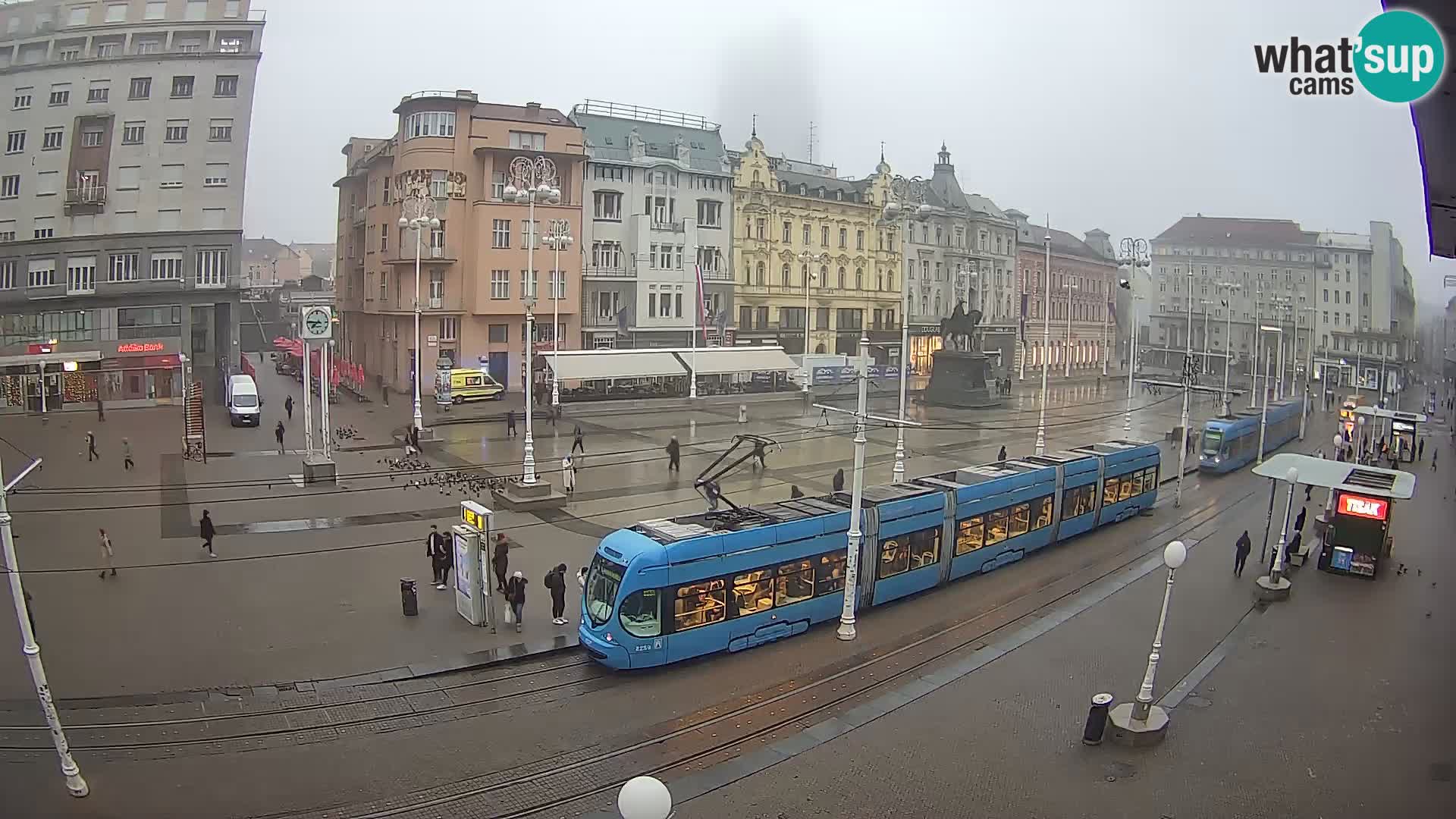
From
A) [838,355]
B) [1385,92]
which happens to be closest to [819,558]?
[1385,92]

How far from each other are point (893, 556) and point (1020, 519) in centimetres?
476

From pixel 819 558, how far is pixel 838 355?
40.3 m

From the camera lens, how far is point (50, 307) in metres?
22.9

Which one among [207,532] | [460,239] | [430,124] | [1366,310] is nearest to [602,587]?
[207,532]

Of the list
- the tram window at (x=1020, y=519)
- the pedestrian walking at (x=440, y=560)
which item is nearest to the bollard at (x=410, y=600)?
the pedestrian walking at (x=440, y=560)

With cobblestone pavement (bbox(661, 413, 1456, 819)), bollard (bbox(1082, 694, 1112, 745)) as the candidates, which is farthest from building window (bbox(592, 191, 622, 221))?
bollard (bbox(1082, 694, 1112, 745))

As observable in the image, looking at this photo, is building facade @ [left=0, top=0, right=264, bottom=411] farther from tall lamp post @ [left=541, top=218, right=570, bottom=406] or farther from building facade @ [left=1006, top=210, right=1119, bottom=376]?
building facade @ [left=1006, top=210, right=1119, bottom=376]

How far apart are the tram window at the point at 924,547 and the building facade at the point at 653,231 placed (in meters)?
31.0

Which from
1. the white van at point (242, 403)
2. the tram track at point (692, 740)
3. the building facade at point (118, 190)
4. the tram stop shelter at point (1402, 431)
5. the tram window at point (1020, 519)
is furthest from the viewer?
the tram stop shelter at point (1402, 431)

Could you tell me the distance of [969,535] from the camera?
18.5 m

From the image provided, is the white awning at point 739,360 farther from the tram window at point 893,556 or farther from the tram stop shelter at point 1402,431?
the tram window at point 893,556

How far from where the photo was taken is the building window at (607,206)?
4891 centimetres

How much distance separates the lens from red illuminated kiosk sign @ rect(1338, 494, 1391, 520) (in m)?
20.4

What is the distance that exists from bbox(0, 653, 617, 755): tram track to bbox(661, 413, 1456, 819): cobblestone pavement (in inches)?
132
